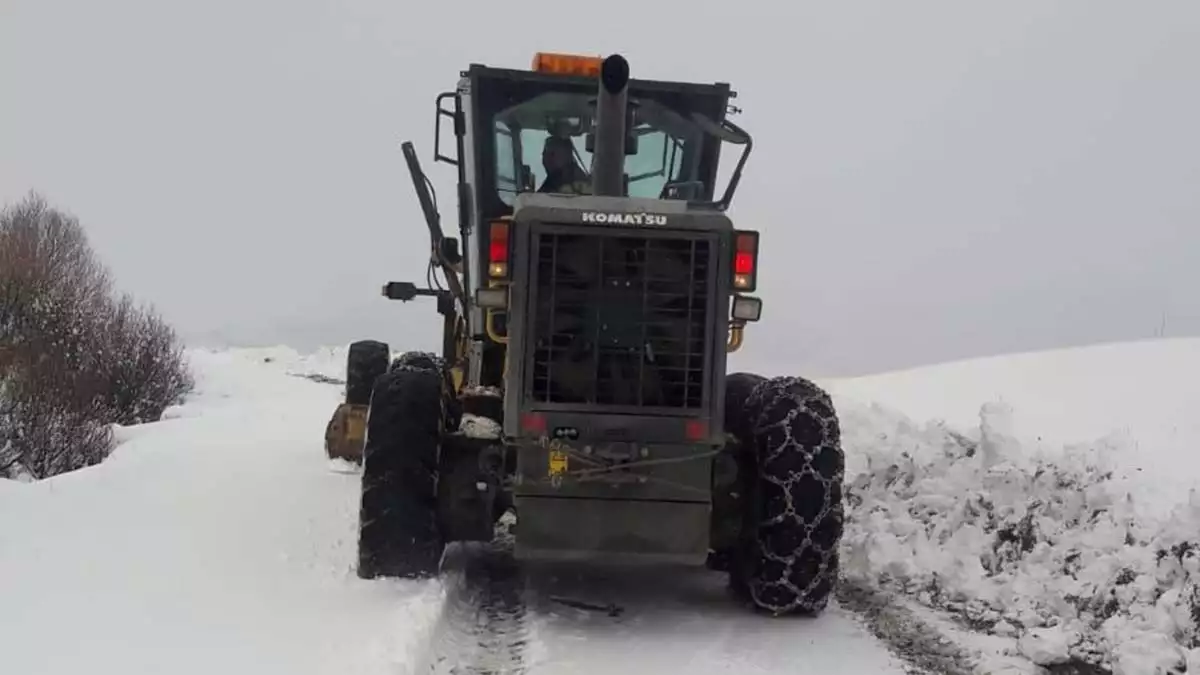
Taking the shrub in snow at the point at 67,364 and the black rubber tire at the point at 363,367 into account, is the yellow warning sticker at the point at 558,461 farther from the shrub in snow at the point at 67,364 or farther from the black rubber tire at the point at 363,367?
the shrub in snow at the point at 67,364

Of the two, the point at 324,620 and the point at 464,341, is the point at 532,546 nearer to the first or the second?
the point at 324,620

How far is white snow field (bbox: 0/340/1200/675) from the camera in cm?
497

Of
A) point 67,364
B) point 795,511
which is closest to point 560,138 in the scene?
point 795,511

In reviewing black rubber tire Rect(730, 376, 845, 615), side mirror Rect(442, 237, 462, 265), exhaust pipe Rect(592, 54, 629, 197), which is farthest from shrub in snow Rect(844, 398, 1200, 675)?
side mirror Rect(442, 237, 462, 265)

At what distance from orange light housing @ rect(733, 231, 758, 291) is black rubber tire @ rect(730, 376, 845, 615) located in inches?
30.1

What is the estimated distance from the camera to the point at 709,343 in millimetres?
5965

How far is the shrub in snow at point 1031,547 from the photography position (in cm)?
533

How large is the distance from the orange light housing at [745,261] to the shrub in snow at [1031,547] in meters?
2.07

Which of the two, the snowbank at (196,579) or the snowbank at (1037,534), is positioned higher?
the snowbank at (1037,534)

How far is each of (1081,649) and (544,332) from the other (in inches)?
116

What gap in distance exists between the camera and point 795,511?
6168mm

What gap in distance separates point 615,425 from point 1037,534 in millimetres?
Result: 2547

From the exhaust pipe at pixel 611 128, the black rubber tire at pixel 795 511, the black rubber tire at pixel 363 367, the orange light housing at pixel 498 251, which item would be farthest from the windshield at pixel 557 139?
the black rubber tire at pixel 363 367

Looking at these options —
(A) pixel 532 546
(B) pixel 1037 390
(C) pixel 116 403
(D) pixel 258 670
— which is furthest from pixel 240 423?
(D) pixel 258 670
